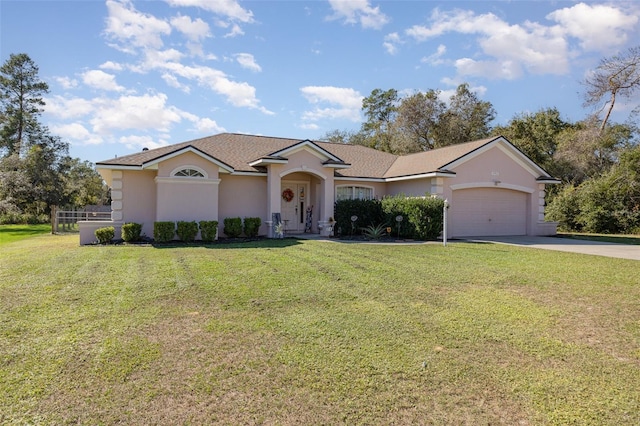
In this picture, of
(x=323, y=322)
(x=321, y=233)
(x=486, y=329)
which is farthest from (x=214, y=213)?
(x=486, y=329)

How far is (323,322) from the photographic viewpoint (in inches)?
221

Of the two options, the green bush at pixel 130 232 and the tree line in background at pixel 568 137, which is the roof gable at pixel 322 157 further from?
the tree line in background at pixel 568 137

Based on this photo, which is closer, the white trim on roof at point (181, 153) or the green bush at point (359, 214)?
the white trim on roof at point (181, 153)

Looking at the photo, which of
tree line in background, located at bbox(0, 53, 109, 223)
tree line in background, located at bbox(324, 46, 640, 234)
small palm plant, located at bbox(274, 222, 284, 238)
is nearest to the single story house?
small palm plant, located at bbox(274, 222, 284, 238)

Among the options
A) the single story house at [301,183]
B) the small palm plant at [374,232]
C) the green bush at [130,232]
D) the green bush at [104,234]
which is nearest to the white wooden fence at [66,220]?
the single story house at [301,183]

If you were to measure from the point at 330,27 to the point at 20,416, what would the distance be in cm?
1498

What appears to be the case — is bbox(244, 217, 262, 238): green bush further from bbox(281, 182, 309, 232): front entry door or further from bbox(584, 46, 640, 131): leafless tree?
Answer: bbox(584, 46, 640, 131): leafless tree

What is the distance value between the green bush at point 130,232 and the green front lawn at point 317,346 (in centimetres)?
541

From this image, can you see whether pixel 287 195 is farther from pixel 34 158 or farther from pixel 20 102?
pixel 20 102

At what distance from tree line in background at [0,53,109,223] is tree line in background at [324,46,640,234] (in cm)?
2941

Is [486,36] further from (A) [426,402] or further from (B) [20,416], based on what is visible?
(B) [20,416]

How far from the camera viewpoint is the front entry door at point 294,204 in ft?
64.3

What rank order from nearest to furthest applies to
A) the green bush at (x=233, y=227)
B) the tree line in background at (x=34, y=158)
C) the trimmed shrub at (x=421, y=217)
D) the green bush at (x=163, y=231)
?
the green bush at (x=163, y=231), the trimmed shrub at (x=421, y=217), the green bush at (x=233, y=227), the tree line in background at (x=34, y=158)

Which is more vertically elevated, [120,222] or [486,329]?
[120,222]
